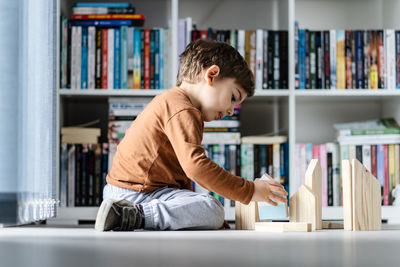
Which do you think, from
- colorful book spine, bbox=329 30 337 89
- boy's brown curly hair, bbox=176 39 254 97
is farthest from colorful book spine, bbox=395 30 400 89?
boy's brown curly hair, bbox=176 39 254 97

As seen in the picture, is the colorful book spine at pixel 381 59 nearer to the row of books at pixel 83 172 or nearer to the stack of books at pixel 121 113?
the stack of books at pixel 121 113

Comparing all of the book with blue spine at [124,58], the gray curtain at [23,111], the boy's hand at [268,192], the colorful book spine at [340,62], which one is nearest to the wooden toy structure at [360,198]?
the boy's hand at [268,192]

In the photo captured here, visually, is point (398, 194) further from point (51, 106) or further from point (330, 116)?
point (51, 106)

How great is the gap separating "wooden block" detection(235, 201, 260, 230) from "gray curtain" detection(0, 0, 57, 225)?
19.1 inches

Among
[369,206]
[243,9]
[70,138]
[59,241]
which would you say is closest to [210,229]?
[369,206]

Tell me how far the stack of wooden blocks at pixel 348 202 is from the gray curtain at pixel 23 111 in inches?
20.9

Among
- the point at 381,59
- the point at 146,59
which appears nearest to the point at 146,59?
the point at 146,59

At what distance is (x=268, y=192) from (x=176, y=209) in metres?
0.22

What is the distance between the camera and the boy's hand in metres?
1.37

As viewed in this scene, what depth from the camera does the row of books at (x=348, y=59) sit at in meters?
2.16

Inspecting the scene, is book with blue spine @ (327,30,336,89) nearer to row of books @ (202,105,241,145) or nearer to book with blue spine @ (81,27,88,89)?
row of books @ (202,105,241,145)

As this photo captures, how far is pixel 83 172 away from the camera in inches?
82.7

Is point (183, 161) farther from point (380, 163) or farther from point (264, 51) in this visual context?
point (380, 163)

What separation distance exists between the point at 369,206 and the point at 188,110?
18.6 inches
